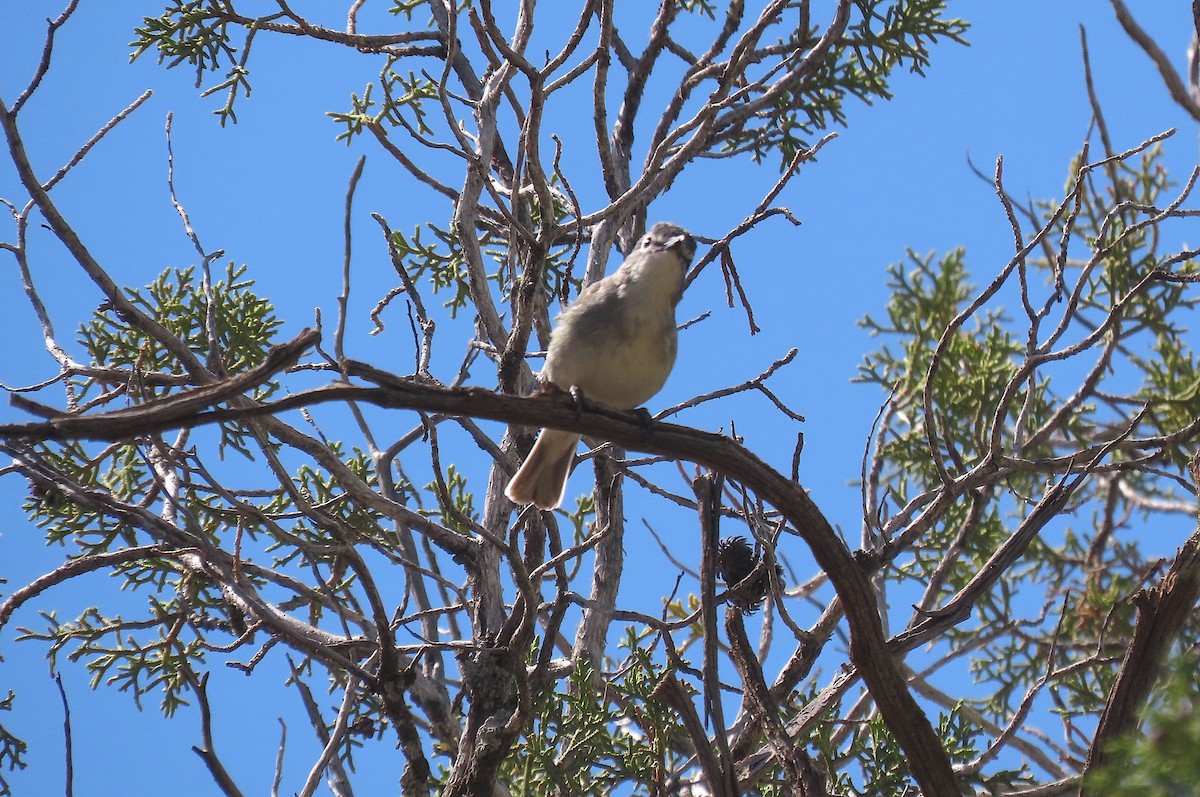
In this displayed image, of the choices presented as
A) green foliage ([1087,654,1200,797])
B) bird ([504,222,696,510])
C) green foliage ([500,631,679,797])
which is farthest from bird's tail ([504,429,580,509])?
green foliage ([1087,654,1200,797])

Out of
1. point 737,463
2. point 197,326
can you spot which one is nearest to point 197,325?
point 197,326

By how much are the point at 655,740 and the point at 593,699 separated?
21.0 inches

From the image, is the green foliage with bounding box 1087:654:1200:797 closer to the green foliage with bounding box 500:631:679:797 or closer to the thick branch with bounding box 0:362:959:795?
the thick branch with bounding box 0:362:959:795

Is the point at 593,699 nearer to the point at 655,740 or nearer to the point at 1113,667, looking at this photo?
the point at 655,740

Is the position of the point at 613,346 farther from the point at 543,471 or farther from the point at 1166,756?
the point at 1166,756

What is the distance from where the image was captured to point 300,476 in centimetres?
582

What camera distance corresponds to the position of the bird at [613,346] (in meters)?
4.64

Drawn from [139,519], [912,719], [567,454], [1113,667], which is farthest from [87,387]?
[1113,667]

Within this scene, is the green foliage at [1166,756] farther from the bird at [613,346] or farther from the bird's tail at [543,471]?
the bird's tail at [543,471]

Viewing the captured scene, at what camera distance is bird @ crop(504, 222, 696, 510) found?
15.2 ft

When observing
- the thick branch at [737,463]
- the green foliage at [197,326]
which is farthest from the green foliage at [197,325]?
the thick branch at [737,463]

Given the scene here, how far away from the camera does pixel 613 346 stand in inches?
181

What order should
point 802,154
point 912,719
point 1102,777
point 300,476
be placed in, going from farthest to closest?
point 300,476 → point 802,154 → point 912,719 → point 1102,777

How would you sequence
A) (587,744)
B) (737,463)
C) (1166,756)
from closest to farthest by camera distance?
(1166,756) < (737,463) < (587,744)
